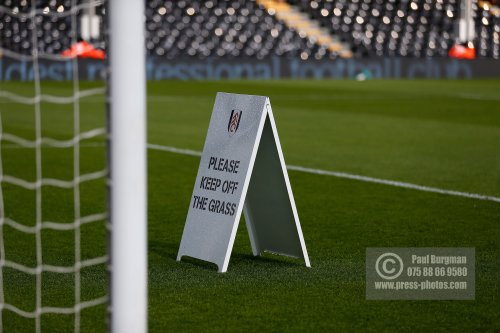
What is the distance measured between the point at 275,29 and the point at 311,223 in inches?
982

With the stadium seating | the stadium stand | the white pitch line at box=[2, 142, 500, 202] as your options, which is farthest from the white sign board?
the stadium seating

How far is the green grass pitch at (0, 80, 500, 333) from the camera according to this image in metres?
4.83

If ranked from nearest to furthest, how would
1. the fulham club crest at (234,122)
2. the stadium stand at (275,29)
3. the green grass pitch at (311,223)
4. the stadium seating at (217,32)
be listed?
1. the green grass pitch at (311,223)
2. the fulham club crest at (234,122)
3. the stadium stand at (275,29)
4. the stadium seating at (217,32)

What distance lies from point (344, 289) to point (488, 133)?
29.1ft

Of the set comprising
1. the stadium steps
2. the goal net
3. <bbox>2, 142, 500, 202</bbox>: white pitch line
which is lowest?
the stadium steps

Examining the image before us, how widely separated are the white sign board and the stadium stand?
860 inches

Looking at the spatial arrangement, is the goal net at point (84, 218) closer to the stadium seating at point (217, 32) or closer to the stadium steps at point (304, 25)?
the stadium seating at point (217, 32)

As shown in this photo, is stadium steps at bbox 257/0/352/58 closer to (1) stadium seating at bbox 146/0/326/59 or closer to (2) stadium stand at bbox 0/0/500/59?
(2) stadium stand at bbox 0/0/500/59

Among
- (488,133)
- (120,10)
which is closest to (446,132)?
(488,133)

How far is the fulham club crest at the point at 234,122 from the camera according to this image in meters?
5.83

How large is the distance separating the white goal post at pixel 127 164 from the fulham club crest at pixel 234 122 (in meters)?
2.35

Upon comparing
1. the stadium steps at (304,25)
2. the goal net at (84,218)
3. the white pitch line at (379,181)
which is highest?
the goal net at (84,218)

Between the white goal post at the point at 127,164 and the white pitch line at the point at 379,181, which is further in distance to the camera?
the white pitch line at the point at 379,181

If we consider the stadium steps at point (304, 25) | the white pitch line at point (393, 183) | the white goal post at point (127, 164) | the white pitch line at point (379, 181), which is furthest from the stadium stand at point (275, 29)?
the white goal post at point (127, 164)
